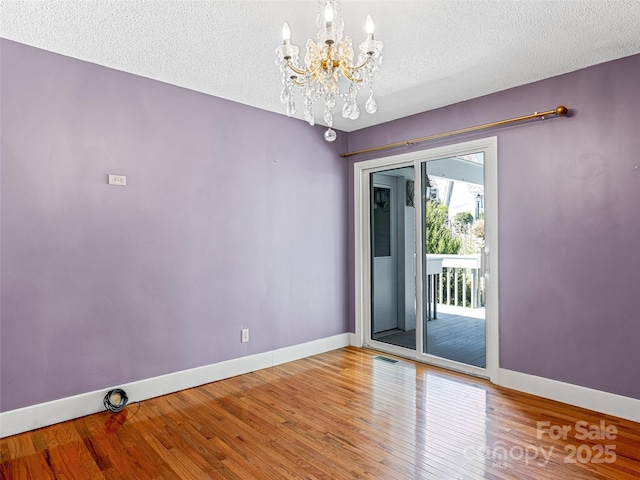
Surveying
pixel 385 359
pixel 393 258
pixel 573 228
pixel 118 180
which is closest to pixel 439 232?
pixel 393 258

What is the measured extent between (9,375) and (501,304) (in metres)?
3.70

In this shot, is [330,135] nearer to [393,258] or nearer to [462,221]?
[462,221]

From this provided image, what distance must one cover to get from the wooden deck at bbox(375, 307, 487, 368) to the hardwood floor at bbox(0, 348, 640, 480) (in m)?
0.41

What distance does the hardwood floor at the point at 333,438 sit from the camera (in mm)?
2135

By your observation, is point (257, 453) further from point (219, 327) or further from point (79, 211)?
point (79, 211)

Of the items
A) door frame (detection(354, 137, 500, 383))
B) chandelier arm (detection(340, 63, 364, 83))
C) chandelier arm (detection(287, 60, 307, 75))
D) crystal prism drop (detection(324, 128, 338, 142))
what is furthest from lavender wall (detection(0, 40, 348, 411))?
chandelier arm (detection(340, 63, 364, 83))


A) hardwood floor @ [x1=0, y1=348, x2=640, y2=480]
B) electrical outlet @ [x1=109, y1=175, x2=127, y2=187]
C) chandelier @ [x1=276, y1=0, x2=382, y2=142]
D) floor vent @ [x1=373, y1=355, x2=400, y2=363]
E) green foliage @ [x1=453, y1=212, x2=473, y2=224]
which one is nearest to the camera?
chandelier @ [x1=276, y1=0, x2=382, y2=142]

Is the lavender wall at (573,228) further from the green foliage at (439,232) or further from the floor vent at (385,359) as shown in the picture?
the floor vent at (385,359)

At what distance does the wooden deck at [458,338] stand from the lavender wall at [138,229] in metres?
1.27

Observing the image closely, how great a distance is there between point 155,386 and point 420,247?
2756 mm

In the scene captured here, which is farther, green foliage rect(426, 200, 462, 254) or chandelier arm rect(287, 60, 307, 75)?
green foliage rect(426, 200, 462, 254)

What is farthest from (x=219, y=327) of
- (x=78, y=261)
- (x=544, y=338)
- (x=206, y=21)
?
(x=544, y=338)

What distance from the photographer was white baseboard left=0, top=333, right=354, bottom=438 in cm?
256

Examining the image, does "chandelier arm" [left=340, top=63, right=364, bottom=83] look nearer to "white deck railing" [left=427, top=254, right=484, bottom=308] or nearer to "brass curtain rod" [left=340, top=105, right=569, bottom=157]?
"brass curtain rod" [left=340, top=105, right=569, bottom=157]
